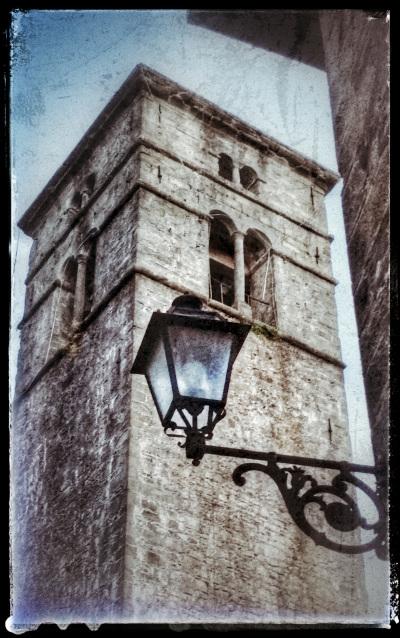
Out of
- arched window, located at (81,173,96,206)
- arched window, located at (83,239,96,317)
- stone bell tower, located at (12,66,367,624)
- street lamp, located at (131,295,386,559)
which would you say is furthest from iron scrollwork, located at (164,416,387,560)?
arched window, located at (81,173,96,206)

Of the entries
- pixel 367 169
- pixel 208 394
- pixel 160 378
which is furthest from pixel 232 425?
pixel 208 394

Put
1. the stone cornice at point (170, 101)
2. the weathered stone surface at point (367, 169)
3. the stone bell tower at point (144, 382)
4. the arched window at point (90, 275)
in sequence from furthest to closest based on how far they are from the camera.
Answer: the stone cornice at point (170, 101), the arched window at point (90, 275), the stone bell tower at point (144, 382), the weathered stone surface at point (367, 169)

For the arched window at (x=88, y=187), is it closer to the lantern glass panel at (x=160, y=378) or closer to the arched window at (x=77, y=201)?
the arched window at (x=77, y=201)

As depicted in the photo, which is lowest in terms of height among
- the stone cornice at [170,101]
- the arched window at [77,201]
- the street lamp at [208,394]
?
the street lamp at [208,394]

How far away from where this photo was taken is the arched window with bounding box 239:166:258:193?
682 inches

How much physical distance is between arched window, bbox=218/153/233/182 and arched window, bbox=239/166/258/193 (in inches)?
10.7

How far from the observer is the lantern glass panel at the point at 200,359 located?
3.55 metres

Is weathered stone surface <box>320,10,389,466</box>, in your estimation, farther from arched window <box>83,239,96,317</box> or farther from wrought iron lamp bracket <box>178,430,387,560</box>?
arched window <box>83,239,96,317</box>

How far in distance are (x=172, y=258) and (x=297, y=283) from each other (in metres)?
2.80

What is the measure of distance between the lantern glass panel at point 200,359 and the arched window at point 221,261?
11404 mm

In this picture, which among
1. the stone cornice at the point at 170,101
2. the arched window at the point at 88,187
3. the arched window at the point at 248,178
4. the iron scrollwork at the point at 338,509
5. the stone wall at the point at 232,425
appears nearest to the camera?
the iron scrollwork at the point at 338,509

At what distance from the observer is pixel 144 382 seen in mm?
11875

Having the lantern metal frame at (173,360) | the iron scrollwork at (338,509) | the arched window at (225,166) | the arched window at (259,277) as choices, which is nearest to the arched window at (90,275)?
Result: the arched window at (259,277)

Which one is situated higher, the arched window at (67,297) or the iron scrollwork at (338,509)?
the arched window at (67,297)
